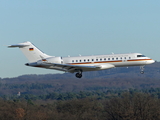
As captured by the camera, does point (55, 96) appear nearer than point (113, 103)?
No

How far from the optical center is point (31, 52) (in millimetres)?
65562

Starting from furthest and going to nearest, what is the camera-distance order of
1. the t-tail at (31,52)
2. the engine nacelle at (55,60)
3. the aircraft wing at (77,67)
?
the t-tail at (31,52) < the engine nacelle at (55,60) < the aircraft wing at (77,67)

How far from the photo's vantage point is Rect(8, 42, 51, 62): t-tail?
65.3m

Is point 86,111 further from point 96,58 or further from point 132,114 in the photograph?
point 96,58

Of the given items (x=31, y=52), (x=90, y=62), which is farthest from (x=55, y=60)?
(x=90, y=62)

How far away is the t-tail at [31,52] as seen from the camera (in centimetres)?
Result: 6531

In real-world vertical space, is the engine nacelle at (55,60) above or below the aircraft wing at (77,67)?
above

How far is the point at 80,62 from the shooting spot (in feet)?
200

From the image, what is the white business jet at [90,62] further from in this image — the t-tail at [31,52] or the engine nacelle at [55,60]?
the t-tail at [31,52]

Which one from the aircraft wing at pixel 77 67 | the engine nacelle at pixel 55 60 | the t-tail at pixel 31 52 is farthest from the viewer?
the t-tail at pixel 31 52

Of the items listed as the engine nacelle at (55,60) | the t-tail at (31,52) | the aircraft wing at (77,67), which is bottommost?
the aircraft wing at (77,67)

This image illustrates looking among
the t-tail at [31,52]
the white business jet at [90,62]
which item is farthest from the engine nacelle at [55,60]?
the t-tail at [31,52]

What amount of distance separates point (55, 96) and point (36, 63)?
13451 cm

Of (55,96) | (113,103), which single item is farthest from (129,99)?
(55,96)
